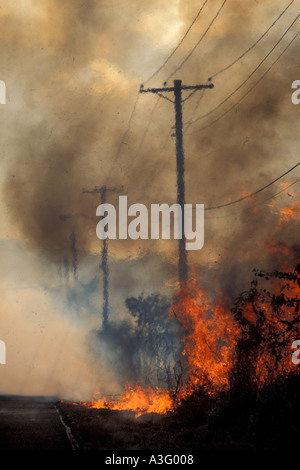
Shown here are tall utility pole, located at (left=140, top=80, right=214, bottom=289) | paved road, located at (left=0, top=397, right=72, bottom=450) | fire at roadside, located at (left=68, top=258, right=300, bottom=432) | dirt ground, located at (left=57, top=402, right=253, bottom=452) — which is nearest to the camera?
dirt ground, located at (left=57, top=402, right=253, bottom=452)

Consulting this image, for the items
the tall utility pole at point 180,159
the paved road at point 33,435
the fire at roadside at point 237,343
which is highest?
the tall utility pole at point 180,159

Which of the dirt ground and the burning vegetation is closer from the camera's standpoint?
the dirt ground

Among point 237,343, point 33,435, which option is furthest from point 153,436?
point 237,343

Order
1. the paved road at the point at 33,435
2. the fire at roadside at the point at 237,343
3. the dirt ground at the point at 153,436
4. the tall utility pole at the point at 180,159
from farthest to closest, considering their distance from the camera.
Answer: the tall utility pole at the point at 180,159 < the fire at roadside at the point at 237,343 < the paved road at the point at 33,435 < the dirt ground at the point at 153,436

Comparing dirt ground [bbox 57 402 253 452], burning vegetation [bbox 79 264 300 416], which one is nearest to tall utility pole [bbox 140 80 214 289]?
burning vegetation [bbox 79 264 300 416]

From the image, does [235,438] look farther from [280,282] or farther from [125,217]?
[125,217]

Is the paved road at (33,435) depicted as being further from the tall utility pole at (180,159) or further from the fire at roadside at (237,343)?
the tall utility pole at (180,159)

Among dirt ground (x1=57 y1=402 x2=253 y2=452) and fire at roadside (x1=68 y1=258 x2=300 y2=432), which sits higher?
fire at roadside (x1=68 y1=258 x2=300 y2=432)

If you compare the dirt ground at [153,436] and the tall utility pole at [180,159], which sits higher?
the tall utility pole at [180,159]

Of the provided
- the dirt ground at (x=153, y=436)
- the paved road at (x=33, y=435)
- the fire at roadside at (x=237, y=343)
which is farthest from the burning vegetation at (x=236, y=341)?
the paved road at (x=33, y=435)

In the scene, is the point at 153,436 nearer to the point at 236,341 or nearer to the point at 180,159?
the point at 236,341

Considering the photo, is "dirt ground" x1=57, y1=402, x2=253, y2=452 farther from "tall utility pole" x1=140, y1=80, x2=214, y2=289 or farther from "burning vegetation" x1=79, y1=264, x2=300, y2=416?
"tall utility pole" x1=140, y1=80, x2=214, y2=289

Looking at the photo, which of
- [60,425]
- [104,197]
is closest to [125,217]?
[104,197]

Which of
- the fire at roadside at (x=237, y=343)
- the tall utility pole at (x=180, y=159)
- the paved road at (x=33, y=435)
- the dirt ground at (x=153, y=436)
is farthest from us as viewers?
the tall utility pole at (x=180, y=159)
